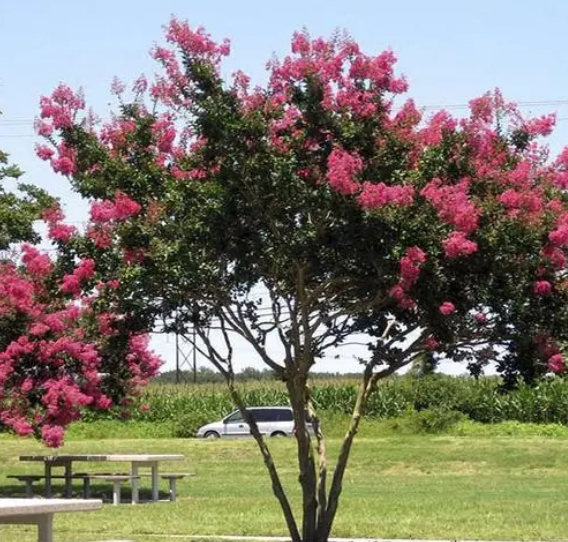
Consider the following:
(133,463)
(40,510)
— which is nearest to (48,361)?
(133,463)

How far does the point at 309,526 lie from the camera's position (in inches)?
622

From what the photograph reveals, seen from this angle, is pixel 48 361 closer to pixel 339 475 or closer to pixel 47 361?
pixel 47 361

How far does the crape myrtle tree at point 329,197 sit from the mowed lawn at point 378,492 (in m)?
4.12

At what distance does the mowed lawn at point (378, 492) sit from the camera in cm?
1895

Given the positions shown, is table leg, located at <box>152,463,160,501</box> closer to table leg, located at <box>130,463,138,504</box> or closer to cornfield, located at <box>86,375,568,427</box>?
table leg, located at <box>130,463,138,504</box>

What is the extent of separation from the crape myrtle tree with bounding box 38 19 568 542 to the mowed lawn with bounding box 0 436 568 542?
13.5ft

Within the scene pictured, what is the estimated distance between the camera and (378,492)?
26.5 meters

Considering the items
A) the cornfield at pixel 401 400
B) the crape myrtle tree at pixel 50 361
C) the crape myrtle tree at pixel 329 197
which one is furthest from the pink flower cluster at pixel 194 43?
the cornfield at pixel 401 400

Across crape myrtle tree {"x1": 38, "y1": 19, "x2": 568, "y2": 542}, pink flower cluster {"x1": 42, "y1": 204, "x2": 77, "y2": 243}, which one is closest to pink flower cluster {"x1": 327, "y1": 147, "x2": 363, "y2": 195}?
crape myrtle tree {"x1": 38, "y1": 19, "x2": 568, "y2": 542}

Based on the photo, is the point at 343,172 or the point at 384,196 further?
the point at 343,172

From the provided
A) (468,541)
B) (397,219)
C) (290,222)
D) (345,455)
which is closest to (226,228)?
(290,222)

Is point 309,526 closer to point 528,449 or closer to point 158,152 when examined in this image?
point 158,152

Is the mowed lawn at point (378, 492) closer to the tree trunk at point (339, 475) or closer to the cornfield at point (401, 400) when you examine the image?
the tree trunk at point (339, 475)

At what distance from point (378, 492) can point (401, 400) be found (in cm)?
2818
